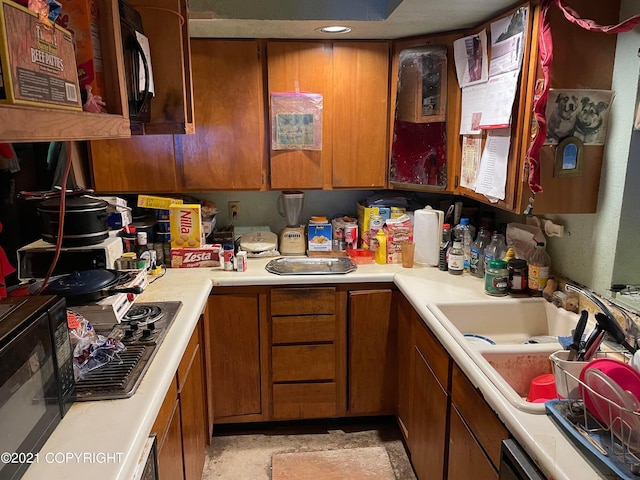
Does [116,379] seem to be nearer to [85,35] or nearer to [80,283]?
[80,283]

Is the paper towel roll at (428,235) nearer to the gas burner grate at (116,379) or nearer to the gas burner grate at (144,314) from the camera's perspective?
the gas burner grate at (144,314)

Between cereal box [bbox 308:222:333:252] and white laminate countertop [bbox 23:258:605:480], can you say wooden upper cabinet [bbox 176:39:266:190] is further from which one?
white laminate countertop [bbox 23:258:605:480]

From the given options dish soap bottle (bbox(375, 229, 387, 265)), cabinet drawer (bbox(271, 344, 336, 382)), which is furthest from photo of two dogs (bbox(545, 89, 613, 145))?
Result: cabinet drawer (bbox(271, 344, 336, 382))

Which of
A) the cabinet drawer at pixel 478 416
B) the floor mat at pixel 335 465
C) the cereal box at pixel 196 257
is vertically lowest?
the floor mat at pixel 335 465

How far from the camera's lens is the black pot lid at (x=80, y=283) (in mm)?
1431

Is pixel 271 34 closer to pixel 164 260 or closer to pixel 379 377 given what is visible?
pixel 164 260

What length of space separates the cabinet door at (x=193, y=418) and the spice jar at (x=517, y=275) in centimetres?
136

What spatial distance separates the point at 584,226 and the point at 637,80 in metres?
0.54

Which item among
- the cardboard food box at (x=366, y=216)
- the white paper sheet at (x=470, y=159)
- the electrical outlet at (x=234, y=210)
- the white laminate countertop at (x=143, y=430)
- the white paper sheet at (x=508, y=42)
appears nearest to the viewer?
the white laminate countertop at (x=143, y=430)

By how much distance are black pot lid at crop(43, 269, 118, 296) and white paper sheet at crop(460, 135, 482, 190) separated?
5.10 ft

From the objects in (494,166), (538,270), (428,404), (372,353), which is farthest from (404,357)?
(494,166)

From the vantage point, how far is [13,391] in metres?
0.93

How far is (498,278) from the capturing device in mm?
2025

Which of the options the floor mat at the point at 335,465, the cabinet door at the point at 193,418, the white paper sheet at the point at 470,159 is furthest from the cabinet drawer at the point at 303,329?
the white paper sheet at the point at 470,159
